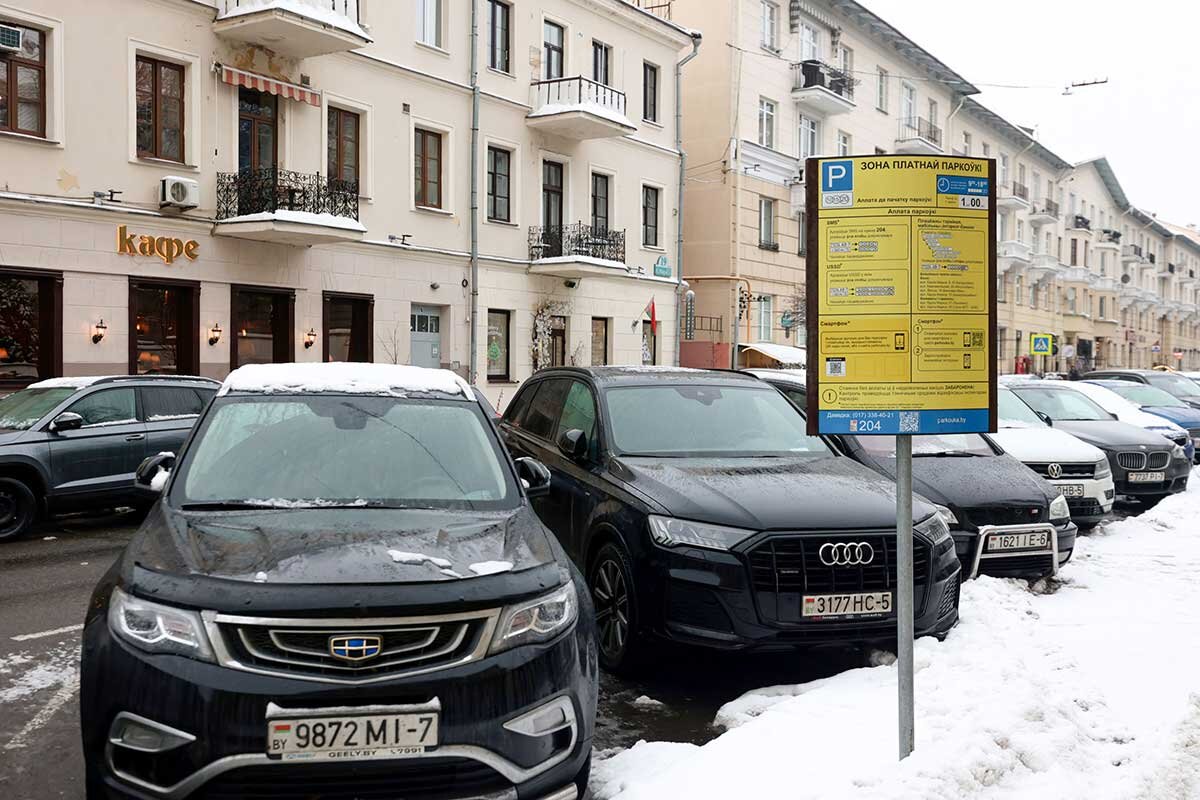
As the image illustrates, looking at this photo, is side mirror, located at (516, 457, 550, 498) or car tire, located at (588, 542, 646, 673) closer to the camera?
side mirror, located at (516, 457, 550, 498)

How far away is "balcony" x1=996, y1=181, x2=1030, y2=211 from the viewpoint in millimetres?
51531

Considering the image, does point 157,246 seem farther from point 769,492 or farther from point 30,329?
point 769,492

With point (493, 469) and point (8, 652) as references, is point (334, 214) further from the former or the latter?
point (493, 469)

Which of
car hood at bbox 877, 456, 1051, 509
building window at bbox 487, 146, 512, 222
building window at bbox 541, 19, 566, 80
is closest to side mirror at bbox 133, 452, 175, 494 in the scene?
car hood at bbox 877, 456, 1051, 509

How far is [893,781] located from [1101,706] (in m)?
1.69

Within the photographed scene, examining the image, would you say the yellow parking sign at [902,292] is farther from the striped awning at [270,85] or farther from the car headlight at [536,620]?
the striped awning at [270,85]

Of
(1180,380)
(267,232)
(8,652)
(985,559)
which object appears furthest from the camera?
(1180,380)

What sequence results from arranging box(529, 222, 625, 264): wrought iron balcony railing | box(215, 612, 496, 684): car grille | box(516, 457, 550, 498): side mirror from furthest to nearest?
box(529, 222, 625, 264): wrought iron balcony railing < box(516, 457, 550, 498): side mirror < box(215, 612, 496, 684): car grille

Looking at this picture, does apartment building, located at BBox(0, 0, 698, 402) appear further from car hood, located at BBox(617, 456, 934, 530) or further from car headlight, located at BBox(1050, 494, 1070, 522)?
car headlight, located at BBox(1050, 494, 1070, 522)

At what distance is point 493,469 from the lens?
4934mm

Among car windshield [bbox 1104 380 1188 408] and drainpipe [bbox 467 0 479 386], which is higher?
drainpipe [bbox 467 0 479 386]

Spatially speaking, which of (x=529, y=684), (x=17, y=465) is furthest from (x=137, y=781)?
(x=17, y=465)

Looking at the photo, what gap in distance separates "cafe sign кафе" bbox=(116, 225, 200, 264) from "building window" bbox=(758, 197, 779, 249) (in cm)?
2027

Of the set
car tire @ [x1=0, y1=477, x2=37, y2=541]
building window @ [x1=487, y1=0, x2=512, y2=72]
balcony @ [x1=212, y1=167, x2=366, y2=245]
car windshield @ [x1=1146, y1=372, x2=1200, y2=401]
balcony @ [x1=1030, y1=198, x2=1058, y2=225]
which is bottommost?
car tire @ [x1=0, y1=477, x2=37, y2=541]
